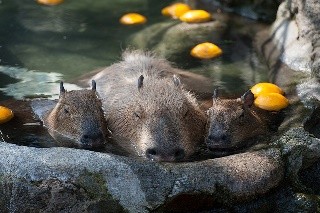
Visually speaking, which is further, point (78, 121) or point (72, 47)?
point (72, 47)

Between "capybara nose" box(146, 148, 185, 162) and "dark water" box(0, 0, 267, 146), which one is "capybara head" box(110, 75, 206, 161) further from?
"dark water" box(0, 0, 267, 146)

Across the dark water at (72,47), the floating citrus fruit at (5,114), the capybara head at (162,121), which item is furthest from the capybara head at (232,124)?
the floating citrus fruit at (5,114)

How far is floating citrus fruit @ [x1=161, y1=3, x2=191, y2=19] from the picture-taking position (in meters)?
9.94

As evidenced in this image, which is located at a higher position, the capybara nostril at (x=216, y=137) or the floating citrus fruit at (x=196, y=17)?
the capybara nostril at (x=216, y=137)

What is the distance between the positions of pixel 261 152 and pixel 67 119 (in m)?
2.00

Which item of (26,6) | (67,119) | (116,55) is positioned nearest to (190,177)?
(67,119)

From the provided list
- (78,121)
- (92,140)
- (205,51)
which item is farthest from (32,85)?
(205,51)

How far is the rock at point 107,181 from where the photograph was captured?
15.6 ft

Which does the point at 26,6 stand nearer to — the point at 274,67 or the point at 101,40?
the point at 101,40

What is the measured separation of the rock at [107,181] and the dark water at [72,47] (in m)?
1.46

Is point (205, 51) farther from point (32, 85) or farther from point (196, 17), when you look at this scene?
point (32, 85)

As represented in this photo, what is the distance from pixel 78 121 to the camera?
6191mm

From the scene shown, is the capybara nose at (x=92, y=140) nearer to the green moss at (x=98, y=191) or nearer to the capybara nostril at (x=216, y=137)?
the capybara nostril at (x=216, y=137)

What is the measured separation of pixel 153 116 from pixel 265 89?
172 cm
